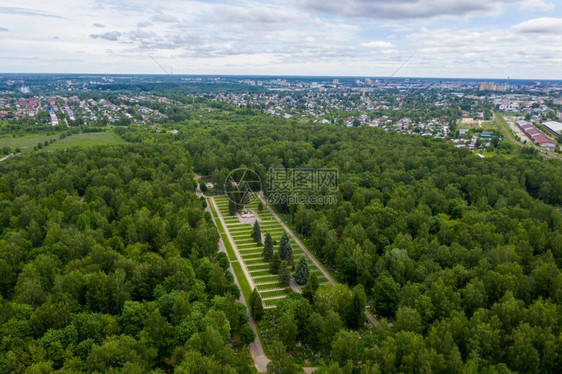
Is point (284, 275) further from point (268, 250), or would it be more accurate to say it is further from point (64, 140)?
point (64, 140)

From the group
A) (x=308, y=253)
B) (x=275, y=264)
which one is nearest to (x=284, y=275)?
(x=275, y=264)

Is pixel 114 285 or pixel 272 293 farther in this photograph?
pixel 272 293

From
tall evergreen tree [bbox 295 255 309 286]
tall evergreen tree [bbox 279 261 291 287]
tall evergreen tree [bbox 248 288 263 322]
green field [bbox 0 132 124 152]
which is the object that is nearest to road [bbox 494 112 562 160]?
tall evergreen tree [bbox 295 255 309 286]

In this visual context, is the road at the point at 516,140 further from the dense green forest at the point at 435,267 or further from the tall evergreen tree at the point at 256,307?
the tall evergreen tree at the point at 256,307

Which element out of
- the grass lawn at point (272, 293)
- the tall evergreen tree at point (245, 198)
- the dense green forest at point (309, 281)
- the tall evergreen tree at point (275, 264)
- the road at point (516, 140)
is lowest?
the grass lawn at point (272, 293)

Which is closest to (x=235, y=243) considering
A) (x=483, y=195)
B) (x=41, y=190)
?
(x=41, y=190)

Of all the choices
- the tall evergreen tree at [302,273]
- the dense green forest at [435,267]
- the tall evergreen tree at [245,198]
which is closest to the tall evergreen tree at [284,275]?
the tall evergreen tree at [302,273]
